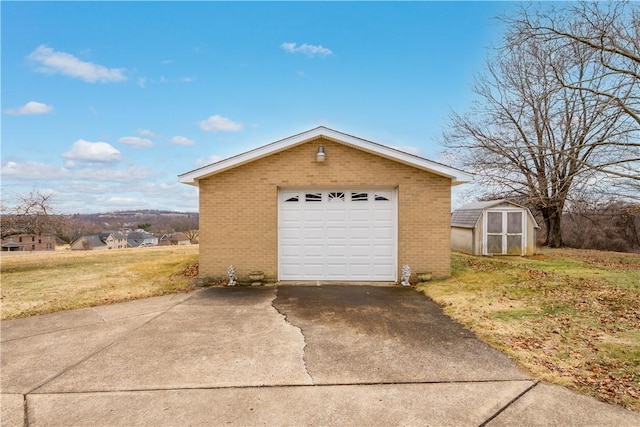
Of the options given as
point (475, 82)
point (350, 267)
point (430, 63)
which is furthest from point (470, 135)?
point (350, 267)

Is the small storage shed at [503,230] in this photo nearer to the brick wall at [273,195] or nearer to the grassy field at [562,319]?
the grassy field at [562,319]

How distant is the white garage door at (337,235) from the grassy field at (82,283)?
9.62 feet

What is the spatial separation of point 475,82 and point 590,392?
17.8m

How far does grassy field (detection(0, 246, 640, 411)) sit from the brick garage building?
3.77 ft

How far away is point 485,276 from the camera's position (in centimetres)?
935

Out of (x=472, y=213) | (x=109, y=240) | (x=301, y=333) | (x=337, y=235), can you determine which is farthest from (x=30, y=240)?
(x=109, y=240)

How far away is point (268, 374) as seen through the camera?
3.77 meters

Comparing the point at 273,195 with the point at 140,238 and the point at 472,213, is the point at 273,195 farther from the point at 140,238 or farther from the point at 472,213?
the point at 140,238

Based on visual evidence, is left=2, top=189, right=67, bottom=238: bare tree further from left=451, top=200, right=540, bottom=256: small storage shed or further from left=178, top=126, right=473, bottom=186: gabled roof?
left=451, top=200, right=540, bottom=256: small storage shed

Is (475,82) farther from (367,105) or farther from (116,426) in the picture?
(116,426)

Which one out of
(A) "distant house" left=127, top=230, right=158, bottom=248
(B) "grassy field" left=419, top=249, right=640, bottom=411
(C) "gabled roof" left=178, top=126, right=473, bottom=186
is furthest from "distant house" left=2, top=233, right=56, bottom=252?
(A) "distant house" left=127, top=230, right=158, bottom=248

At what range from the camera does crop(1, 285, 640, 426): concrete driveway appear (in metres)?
3.00

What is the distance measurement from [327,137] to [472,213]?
31.2ft

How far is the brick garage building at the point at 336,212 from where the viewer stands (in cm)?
873
